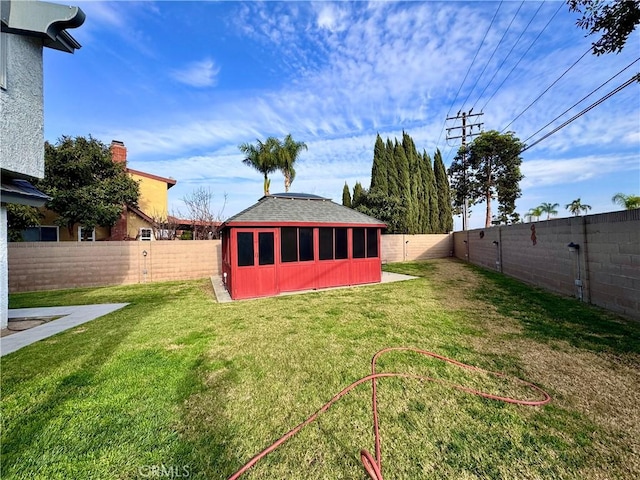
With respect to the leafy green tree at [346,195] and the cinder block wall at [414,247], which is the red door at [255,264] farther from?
the leafy green tree at [346,195]

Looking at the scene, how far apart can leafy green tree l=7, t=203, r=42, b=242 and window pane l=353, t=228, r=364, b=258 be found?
1367 cm

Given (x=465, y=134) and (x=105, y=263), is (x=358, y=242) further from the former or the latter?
(x=465, y=134)

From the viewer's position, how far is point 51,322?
5.33 metres

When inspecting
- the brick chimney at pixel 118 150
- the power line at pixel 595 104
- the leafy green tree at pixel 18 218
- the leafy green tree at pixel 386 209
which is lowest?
the leafy green tree at pixel 18 218

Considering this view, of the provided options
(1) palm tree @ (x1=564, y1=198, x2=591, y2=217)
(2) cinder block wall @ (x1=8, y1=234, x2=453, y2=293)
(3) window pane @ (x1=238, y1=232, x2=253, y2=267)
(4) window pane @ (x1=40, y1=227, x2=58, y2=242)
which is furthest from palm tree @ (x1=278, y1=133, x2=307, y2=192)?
(1) palm tree @ (x1=564, y1=198, x2=591, y2=217)

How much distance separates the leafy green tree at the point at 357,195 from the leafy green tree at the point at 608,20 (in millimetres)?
16030

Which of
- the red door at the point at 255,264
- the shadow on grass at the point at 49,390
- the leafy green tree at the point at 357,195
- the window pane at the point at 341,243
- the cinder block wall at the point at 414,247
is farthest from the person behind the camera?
the leafy green tree at the point at 357,195

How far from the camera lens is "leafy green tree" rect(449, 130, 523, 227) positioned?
19.2 m

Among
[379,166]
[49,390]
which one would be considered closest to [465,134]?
[379,166]

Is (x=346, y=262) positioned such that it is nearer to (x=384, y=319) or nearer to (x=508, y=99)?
(x=384, y=319)

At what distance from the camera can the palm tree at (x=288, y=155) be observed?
18625mm

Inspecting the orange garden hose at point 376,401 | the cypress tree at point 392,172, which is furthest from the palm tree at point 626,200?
the orange garden hose at point 376,401

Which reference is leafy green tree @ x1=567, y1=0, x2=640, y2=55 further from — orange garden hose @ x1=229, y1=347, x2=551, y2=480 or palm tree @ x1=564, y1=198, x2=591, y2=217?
palm tree @ x1=564, y1=198, x2=591, y2=217

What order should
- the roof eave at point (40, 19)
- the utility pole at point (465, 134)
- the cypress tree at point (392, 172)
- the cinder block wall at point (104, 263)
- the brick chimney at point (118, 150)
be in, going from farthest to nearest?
the cypress tree at point (392, 172)
the utility pole at point (465, 134)
the brick chimney at point (118, 150)
the cinder block wall at point (104, 263)
the roof eave at point (40, 19)
